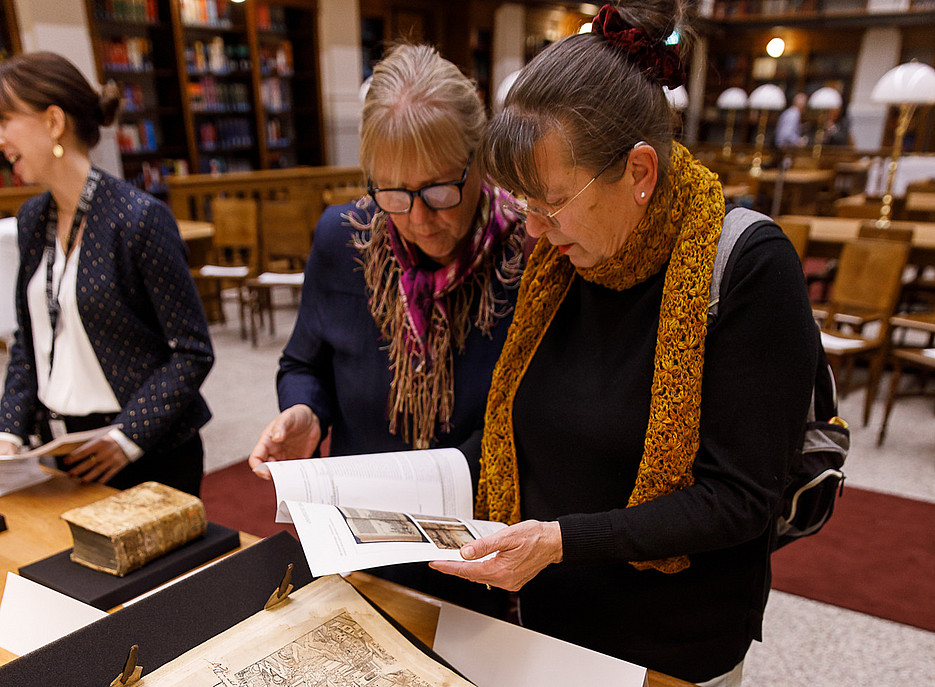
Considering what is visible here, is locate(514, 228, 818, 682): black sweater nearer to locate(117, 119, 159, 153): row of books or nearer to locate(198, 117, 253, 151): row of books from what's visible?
locate(117, 119, 159, 153): row of books

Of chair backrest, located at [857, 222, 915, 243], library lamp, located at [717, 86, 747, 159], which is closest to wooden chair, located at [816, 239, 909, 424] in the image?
chair backrest, located at [857, 222, 915, 243]

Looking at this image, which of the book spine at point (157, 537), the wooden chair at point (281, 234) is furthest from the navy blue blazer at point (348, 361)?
the wooden chair at point (281, 234)

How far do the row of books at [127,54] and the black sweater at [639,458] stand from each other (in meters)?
7.03

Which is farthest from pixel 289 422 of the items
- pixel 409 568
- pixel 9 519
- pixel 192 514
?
pixel 9 519

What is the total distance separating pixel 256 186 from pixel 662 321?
6422 millimetres

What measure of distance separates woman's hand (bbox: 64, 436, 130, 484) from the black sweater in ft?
2.98

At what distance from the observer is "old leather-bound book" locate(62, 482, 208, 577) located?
1.09 m

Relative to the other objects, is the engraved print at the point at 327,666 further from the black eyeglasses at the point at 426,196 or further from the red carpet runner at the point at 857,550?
the red carpet runner at the point at 857,550

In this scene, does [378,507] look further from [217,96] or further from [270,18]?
[270,18]

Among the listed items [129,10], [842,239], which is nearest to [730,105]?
[842,239]

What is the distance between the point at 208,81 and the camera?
738 cm

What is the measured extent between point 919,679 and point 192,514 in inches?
87.0

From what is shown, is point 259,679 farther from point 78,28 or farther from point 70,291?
point 78,28

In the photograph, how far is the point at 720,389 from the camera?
91cm
